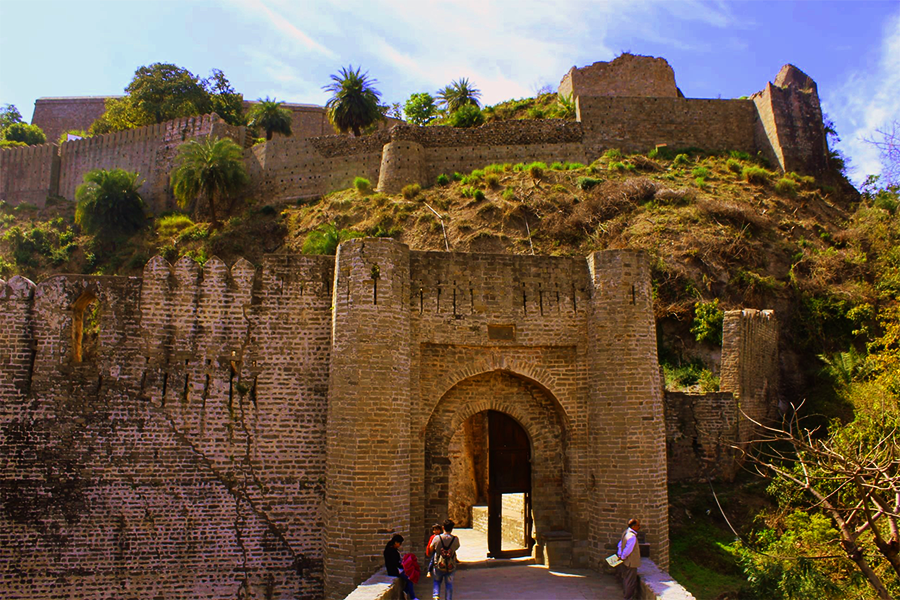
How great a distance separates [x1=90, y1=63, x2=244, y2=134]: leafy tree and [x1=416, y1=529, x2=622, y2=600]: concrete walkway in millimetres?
43588

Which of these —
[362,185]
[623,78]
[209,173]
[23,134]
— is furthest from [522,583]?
[23,134]

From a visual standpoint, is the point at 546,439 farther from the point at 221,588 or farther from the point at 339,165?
the point at 339,165

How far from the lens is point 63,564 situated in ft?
34.6

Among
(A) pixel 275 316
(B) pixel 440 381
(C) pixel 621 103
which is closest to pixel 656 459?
(B) pixel 440 381

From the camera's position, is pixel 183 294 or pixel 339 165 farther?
pixel 339 165

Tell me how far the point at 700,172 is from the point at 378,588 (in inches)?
1205

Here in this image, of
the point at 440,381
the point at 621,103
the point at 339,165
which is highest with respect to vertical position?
the point at 621,103

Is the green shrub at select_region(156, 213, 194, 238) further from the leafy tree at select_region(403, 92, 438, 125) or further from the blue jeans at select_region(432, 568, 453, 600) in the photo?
the blue jeans at select_region(432, 568, 453, 600)

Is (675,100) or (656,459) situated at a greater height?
(675,100)

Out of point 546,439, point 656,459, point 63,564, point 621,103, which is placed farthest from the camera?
point 621,103

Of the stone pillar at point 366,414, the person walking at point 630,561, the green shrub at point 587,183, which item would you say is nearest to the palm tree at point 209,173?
the green shrub at point 587,183

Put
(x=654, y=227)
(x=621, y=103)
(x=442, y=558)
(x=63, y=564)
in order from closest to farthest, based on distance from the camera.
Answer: (x=442, y=558), (x=63, y=564), (x=654, y=227), (x=621, y=103)

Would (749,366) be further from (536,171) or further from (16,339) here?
(536,171)

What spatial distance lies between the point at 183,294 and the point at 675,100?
34.9 meters
